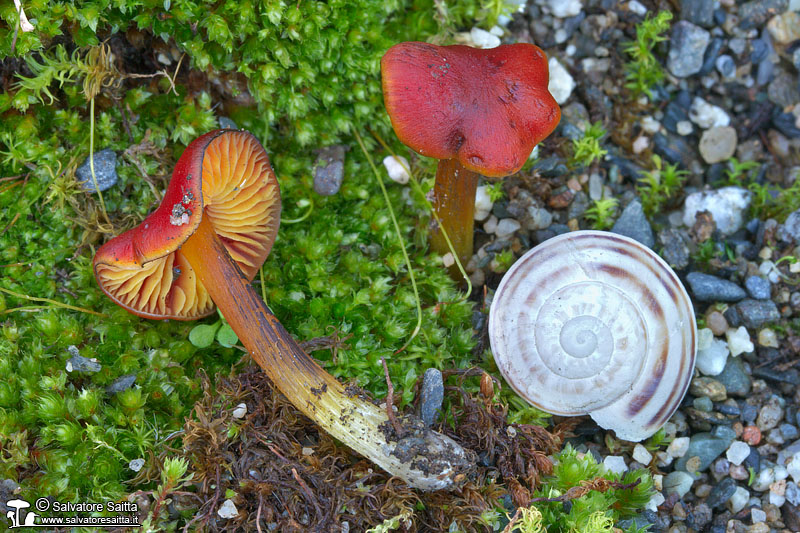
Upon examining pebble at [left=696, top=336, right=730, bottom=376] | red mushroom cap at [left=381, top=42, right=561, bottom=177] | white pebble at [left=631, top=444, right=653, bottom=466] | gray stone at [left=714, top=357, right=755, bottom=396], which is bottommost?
white pebble at [left=631, top=444, right=653, bottom=466]

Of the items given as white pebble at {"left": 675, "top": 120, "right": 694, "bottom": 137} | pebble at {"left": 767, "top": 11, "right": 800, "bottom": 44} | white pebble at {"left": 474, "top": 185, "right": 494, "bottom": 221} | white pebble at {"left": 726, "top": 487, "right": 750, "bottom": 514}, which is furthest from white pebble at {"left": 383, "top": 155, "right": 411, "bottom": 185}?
pebble at {"left": 767, "top": 11, "right": 800, "bottom": 44}

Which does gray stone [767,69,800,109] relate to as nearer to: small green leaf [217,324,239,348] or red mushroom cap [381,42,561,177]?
red mushroom cap [381,42,561,177]

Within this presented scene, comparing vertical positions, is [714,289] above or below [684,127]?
below

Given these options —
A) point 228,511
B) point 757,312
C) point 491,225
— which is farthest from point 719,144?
point 228,511

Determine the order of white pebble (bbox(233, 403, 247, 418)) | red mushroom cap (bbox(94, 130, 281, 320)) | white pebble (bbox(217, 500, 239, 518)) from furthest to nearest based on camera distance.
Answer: white pebble (bbox(233, 403, 247, 418)), white pebble (bbox(217, 500, 239, 518)), red mushroom cap (bbox(94, 130, 281, 320))

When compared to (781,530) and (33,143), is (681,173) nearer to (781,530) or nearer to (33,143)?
(781,530)

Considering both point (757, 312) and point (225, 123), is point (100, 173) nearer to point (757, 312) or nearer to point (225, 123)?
point (225, 123)

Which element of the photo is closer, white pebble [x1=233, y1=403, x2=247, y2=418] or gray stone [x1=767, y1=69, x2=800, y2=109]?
white pebble [x1=233, y1=403, x2=247, y2=418]
